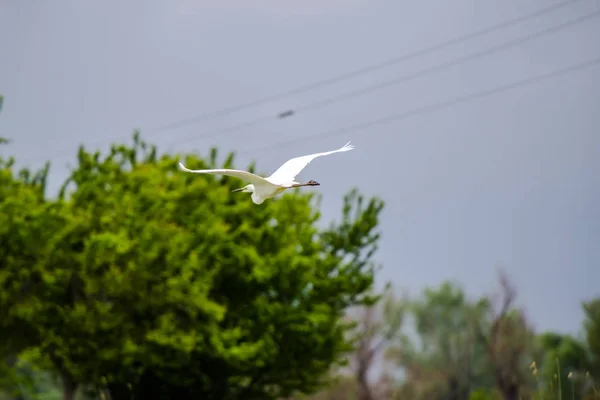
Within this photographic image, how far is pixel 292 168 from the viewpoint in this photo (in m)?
12.1

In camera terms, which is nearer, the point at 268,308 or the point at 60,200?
the point at 60,200

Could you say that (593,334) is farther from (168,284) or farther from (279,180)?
(279,180)

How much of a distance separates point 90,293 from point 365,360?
791 inches

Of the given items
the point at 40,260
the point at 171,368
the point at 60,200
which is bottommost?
the point at 171,368

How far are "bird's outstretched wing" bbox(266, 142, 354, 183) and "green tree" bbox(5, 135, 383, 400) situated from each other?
678 inches

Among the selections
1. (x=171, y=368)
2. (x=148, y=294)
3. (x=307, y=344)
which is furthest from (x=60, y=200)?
(x=307, y=344)

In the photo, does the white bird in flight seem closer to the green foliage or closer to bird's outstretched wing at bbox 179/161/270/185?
bird's outstretched wing at bbox 179/161/270/185

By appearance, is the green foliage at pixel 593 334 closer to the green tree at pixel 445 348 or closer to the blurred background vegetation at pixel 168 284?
the green tree at pixel 445 348

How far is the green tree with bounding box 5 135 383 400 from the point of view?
29.5m

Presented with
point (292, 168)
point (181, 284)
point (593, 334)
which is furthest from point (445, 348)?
point (292, 168)

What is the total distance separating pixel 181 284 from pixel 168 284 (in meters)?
0.36

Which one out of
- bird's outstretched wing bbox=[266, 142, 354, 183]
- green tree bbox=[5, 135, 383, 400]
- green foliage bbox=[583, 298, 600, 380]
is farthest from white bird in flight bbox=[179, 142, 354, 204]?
green foliage bbox=[583, 298, 600, 380]

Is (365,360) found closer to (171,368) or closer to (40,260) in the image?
(171,368)

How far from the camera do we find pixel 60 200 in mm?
30812
